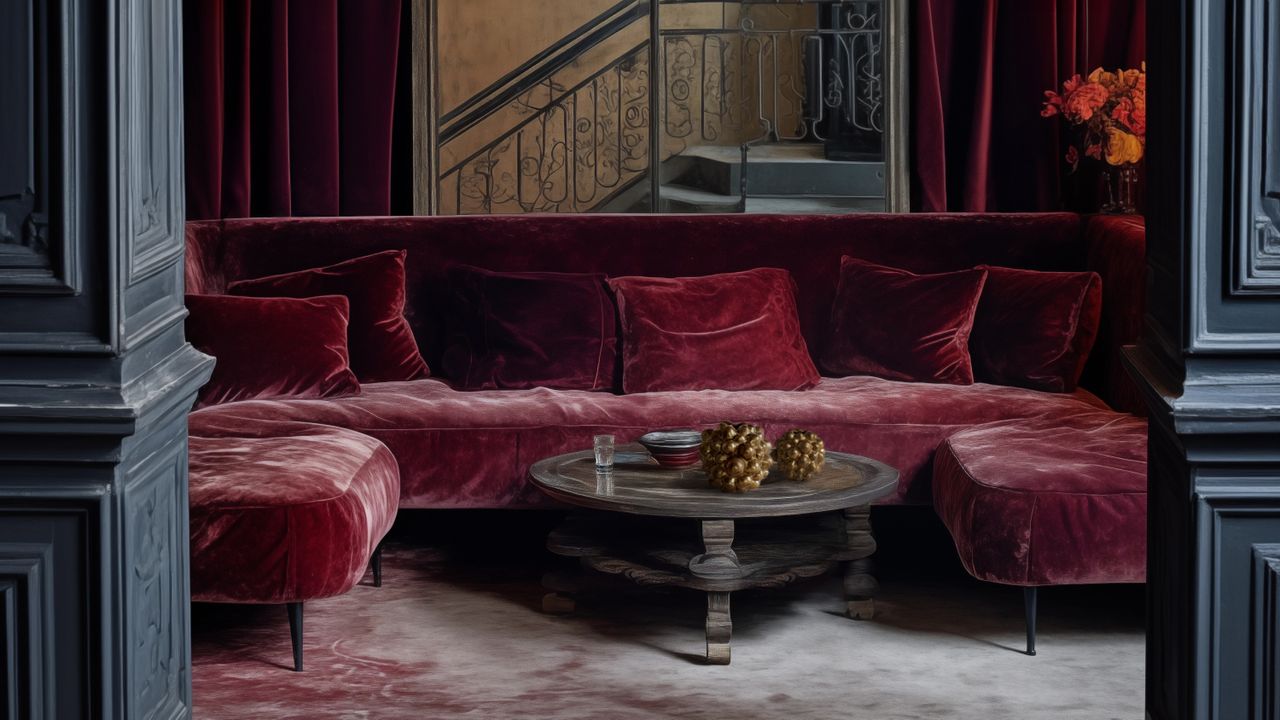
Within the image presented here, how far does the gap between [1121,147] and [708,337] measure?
1.38m

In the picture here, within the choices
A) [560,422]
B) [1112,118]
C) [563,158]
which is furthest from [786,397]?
[563,158]

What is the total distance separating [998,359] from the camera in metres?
4.66

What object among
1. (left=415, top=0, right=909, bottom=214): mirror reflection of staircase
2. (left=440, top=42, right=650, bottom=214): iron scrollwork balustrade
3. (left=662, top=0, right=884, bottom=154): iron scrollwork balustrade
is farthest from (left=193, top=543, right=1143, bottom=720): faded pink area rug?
(left=440, top=42, right=650, bottom=214): iron scrollwork balustrade

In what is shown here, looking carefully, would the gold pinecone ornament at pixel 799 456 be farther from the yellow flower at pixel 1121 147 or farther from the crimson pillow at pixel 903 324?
the yellow flower at pixel 1121 147

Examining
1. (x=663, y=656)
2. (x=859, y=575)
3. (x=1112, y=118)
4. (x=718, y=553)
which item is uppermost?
(x=1112, y=118)

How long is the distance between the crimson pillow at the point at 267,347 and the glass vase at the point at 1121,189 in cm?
238

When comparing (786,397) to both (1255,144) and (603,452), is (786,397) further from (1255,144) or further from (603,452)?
(1255,144)

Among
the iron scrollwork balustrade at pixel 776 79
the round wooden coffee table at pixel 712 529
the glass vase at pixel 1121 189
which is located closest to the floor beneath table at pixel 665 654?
the round wooden coffee table at pixel 712 529

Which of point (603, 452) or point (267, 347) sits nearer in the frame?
point (603, 452)

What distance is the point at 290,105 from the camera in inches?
206

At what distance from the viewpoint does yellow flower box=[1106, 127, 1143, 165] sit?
15.8 feet

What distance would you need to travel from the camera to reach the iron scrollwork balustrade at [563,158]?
606cm

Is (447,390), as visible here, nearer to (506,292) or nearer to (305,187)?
(506,292)

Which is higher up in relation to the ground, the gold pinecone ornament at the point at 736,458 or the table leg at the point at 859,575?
the gold pinecone ornament at the point at 736,458
